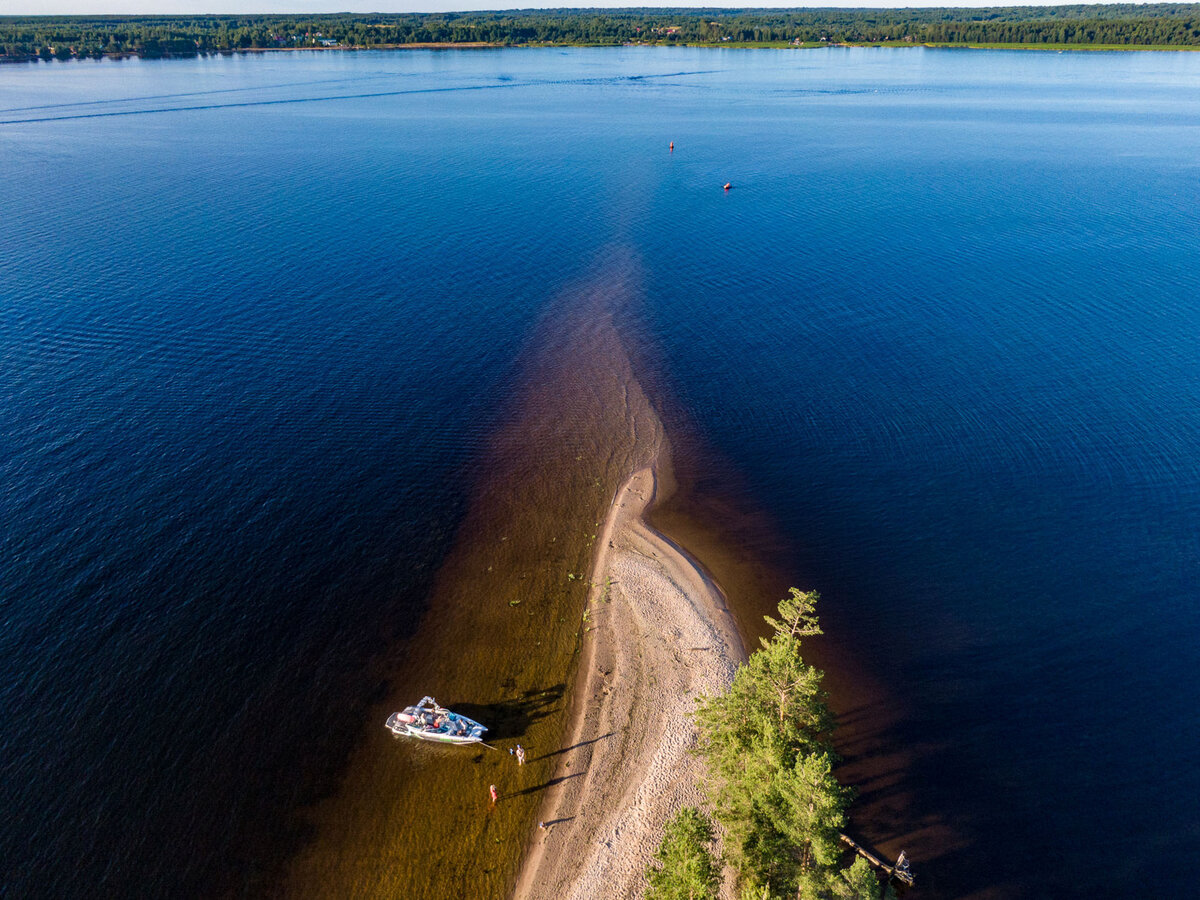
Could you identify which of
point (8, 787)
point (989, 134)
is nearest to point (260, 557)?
point (8, 787)

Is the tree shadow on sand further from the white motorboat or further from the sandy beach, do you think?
the sandy beach

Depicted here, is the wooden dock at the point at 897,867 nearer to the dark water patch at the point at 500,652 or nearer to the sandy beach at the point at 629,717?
the sandy beach at the point at 629,717

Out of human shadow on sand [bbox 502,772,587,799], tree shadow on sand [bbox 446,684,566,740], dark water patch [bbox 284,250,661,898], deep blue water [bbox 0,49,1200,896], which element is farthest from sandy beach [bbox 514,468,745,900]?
deep blue water [bbox 0,49,1200,896]

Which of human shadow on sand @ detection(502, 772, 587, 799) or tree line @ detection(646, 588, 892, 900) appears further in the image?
human shadow on sand @ detection(502, 772, 587, 799)

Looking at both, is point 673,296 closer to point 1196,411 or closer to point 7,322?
point 1196,411

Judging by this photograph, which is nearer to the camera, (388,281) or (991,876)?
(991,876)

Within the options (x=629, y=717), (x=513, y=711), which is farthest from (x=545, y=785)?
(x=629, y=717)

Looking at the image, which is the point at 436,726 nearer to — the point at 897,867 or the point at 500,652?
the point at 500,652

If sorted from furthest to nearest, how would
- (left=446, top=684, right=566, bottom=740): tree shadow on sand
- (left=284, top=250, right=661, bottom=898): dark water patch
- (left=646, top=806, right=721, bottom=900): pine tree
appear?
(left=446, top=684, right=566, bottom=740): tree shadow on sand
(left=284, top=250, right=661, bottom=898): dark water patch
(left=646, top=806, right=721, bottom=900): pine tree
